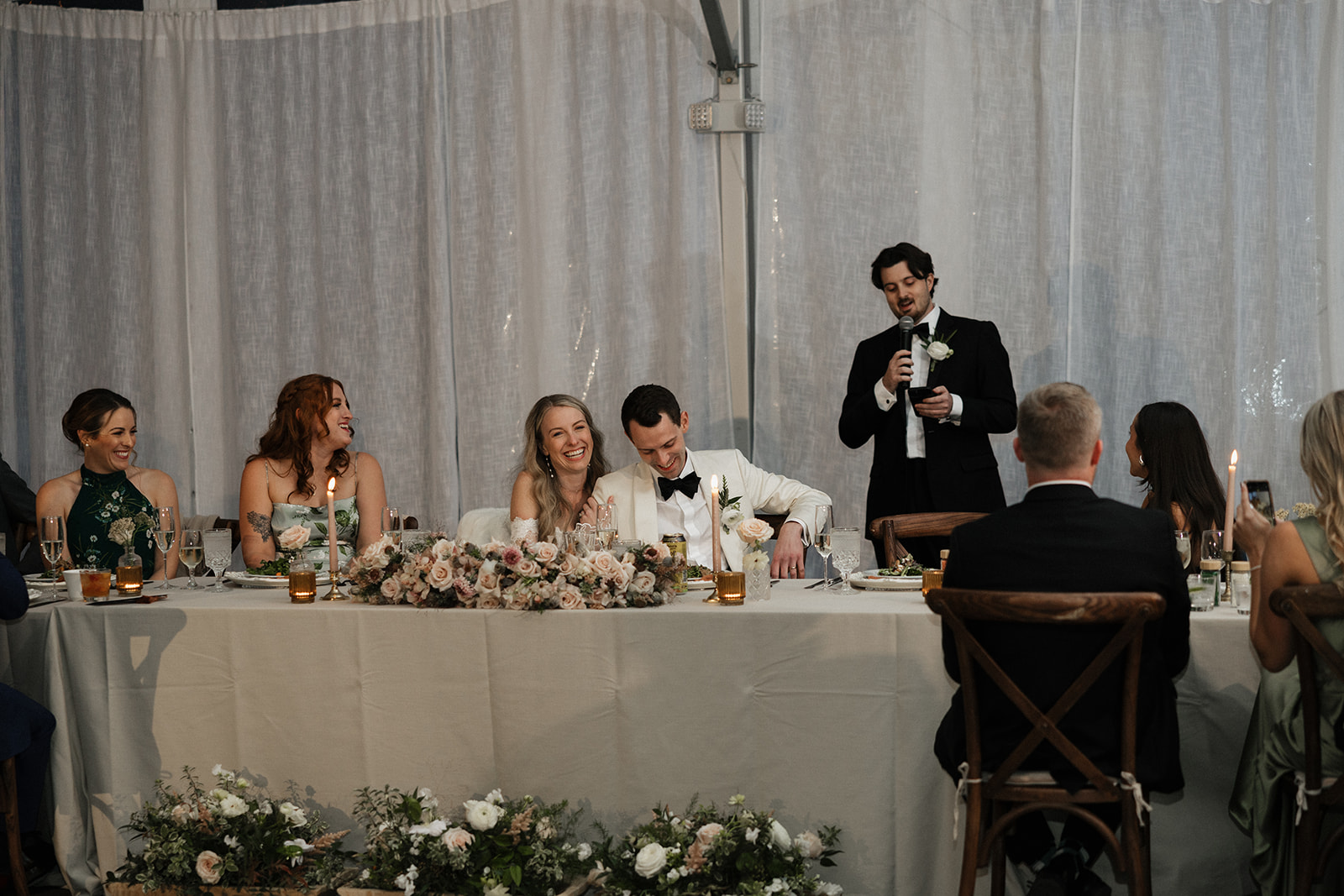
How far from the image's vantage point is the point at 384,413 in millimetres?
5523

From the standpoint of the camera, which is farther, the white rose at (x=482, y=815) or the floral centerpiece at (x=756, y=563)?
the floral centerpiece at (x=756, y=563)

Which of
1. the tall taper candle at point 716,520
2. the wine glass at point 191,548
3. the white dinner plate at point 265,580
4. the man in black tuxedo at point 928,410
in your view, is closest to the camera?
the tall taper candle at point 716,520

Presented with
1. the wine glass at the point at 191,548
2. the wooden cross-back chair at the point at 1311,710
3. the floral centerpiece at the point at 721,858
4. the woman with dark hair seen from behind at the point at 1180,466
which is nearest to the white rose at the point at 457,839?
the floral centerpiece at the point at 721,858

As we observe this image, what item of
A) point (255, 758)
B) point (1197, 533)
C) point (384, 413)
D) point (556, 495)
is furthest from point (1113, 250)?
point (255, 758)

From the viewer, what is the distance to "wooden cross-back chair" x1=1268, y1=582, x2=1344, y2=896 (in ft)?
6.94

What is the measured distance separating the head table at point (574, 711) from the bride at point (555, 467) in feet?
3.16

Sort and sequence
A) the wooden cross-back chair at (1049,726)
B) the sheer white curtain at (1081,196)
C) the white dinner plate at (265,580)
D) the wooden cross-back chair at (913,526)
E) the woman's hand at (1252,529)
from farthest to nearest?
the sheer white curtain at (1081,196) → the wooden cross-back chair at (913,526) → the white dinner plate at (265,580) → the woman's hand at (1252,529) → the wooden cross-back chair at (1049,726)

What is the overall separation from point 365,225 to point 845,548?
135 inches

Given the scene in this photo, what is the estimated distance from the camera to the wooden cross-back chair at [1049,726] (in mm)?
2076

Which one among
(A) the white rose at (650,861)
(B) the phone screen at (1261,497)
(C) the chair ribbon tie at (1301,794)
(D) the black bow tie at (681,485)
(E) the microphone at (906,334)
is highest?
(E) the microphone at (906,334)

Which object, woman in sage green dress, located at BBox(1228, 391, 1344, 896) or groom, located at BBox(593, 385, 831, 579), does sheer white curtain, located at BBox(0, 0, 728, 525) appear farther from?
woman in sage green dress, located at BBox(1228, 391, 1344, 896)

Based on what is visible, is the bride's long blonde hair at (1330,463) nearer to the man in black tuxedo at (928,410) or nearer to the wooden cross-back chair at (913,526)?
the wooden cross-back chair at (913,526)

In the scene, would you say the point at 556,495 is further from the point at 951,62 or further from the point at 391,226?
the point at 951,62

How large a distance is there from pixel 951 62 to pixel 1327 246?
1.67 metres
